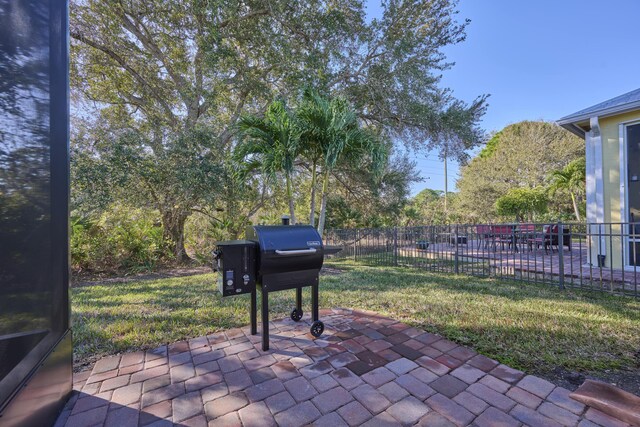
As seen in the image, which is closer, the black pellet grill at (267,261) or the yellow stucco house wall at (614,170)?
the black pellet grill at (267,261)

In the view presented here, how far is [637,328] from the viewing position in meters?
2.81

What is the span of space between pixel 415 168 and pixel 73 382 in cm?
1085

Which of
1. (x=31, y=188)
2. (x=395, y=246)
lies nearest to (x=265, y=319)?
(x=31, y=188)

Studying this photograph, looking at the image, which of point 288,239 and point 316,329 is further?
point 316,329

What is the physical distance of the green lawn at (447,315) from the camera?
7.89ft

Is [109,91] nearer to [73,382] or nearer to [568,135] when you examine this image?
[73,382]

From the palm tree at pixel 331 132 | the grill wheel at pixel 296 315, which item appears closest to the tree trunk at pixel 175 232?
the palm tree at pixel 331 132

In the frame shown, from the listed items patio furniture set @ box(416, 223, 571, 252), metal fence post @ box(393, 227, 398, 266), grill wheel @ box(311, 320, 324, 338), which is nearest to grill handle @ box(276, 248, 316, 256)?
grill wheel @ box(311, 320, 324, 338)

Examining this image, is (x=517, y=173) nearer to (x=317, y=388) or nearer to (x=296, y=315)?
(x=296, y=315)

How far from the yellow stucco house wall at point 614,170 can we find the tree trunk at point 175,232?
10.8m

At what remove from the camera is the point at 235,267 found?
2418mm

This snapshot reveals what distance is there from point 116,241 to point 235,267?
7.08 metres

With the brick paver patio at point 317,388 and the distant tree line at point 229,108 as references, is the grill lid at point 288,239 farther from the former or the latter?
the distant tree line at point 229,108

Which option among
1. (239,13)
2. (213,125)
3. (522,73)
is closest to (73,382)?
(213,125)
